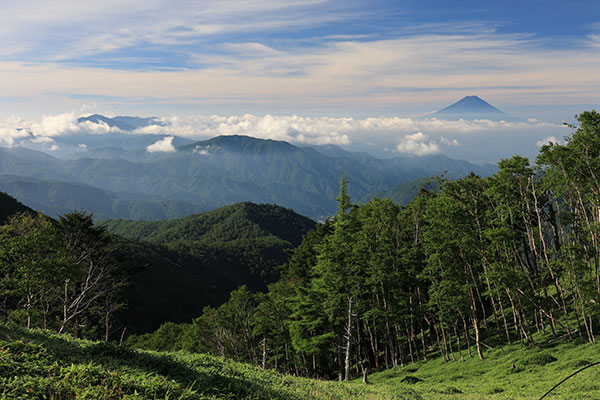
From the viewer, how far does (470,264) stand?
41250 mm

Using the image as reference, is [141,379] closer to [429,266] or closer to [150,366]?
[150,366]

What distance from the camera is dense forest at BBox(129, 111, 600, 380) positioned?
34625 mm

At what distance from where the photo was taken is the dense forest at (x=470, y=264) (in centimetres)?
3462

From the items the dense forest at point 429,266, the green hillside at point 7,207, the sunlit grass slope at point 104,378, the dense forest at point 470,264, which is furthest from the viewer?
the green hillside at point 7,207

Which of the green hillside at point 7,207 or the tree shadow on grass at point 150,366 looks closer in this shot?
the tree shadow on grass at point 150,366

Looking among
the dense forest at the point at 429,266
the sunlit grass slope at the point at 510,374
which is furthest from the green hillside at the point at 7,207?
the sunlit grass slope at the point at 510,374

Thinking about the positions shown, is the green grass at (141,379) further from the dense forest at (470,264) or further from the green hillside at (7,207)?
the green hillside at (7,207)

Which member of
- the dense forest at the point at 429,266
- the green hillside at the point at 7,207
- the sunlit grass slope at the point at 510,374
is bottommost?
the sunlit grass slope at the point at 510,374

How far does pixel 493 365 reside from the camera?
118 feet

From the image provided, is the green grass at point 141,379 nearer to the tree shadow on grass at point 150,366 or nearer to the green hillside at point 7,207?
the tree shadow on grass at point 150,366

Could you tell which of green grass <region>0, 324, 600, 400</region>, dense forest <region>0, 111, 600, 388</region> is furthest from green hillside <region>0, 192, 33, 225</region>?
green grass <region>0, 324, 600, 400</region>

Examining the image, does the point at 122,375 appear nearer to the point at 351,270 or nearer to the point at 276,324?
the point at 351,270

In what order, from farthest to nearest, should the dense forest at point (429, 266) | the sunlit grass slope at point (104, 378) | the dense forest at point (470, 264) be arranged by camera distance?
the dense forest at point (470, 264) → the dense forest at point (429, 266) → the sunlit grass slope at point (104, 378)

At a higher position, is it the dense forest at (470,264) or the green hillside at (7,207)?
the green hillside at (7,207)
